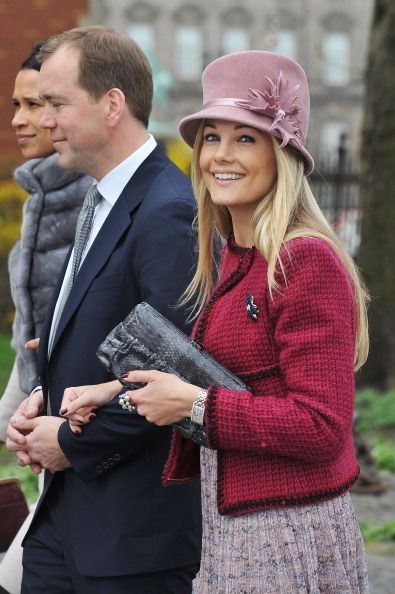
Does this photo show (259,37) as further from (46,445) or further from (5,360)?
(46,445)

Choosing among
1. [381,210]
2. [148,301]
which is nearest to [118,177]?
[148,301]

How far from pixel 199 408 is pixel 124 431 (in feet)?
1.65

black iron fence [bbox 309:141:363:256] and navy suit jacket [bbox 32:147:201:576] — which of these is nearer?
navy suit jacket [bbox 32:147:201:576]

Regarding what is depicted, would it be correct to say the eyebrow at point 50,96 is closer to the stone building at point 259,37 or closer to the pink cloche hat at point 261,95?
the pink cloche hat at point 261,95

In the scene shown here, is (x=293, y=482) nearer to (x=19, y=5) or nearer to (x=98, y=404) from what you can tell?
(x=98, y=404)

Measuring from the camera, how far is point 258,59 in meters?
2.90

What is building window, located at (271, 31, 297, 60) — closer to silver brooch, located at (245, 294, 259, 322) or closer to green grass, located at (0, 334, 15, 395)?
green grass, located at (0, 334, 15, 395)

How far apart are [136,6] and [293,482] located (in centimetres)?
6591

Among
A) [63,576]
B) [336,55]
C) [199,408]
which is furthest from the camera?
[336,55]

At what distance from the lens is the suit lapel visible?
3.32 meters

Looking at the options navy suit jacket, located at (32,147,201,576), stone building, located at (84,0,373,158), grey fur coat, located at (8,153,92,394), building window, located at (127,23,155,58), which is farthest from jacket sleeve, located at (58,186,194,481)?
building window, located at (127,23,155,58)

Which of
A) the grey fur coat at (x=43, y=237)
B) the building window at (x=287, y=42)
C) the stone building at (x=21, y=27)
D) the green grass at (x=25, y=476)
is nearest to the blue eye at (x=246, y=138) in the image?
the grey fur coat at (x=43, y=237)

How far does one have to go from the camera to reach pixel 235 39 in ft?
218

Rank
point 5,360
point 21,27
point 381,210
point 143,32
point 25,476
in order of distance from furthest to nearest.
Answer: point 143,32
point 21,27
point 381,210
point 5,360
point 25,476
